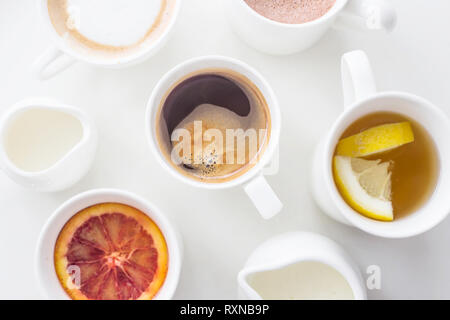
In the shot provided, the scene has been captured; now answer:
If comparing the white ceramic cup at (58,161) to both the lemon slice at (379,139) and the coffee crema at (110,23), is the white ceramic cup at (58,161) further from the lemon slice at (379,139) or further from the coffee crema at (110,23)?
the lemon slice at (379,139)

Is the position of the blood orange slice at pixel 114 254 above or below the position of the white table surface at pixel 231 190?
below

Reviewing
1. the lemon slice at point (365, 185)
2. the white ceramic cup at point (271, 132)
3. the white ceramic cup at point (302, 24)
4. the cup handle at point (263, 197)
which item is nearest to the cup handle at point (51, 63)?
the white ceramic cup at point (271, 132)

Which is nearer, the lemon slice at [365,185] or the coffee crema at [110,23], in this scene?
the lemon slice at [365,185]

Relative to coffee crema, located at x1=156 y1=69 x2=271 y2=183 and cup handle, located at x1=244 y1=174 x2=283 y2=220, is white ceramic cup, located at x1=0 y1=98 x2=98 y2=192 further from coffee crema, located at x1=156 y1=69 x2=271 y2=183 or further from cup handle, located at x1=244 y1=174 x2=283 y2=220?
cup handle, located at x1=244 y1=174 x2=283 y2=220

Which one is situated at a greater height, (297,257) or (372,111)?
(372,111)

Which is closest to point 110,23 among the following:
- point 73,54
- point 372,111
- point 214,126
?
point 73,54

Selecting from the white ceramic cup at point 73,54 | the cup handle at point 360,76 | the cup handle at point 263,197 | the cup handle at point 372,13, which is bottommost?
the cup handle at point 263,197

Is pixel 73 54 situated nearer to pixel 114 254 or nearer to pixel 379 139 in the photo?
pixel 114 254
